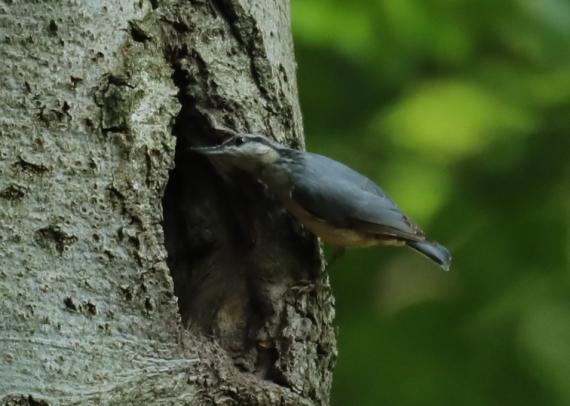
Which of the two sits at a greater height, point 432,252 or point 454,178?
point 454,178

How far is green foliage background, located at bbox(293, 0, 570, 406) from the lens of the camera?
11.6 ft

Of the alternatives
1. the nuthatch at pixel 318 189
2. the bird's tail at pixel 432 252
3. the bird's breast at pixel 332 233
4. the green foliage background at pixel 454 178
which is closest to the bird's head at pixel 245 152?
the nuthatch at pixel 318 189

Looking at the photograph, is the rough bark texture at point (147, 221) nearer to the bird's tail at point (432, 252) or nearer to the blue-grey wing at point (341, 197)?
the blue-grey wing at point (341, 197)

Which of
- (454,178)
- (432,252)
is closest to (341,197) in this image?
(432,252)

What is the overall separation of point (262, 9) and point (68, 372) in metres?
1.08

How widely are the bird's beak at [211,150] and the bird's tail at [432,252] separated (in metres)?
0.76

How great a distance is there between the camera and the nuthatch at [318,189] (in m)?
2.63

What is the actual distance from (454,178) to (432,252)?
92 centimetres

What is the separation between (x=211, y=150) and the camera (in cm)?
260

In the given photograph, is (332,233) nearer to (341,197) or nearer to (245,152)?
(341,197)

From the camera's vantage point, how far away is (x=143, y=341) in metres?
2.23

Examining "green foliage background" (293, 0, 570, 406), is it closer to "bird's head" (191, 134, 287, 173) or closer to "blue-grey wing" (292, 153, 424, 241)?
"blue-grey wing" (292, 153, 424, 241)

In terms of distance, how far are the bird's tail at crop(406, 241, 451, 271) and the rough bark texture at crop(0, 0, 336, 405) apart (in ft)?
1.57

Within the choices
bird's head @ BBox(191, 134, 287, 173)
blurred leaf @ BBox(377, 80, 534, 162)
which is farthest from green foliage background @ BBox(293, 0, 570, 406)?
bird's head @ BBox(191, 134, 287, 173)
